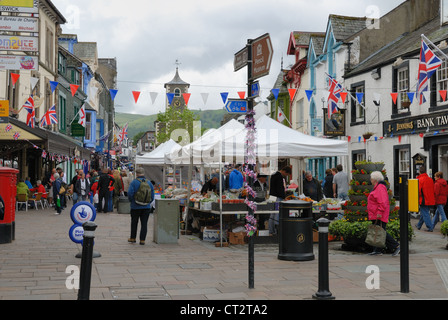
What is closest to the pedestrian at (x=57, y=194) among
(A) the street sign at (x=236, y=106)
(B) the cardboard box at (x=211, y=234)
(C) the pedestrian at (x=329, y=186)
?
(B) the cardboard box at (x=211, y=234)

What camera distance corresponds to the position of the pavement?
24.2ft

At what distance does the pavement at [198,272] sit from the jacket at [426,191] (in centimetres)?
246

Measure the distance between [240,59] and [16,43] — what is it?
515cm

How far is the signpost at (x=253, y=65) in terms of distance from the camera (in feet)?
25.1

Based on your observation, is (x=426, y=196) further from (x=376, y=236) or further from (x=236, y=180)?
(x=376, y=236)

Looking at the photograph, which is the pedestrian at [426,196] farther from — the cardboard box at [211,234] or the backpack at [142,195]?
the backpack at [142,195]

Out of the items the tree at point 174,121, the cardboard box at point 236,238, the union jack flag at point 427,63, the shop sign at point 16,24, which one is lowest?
the cardboard box at point 236,238

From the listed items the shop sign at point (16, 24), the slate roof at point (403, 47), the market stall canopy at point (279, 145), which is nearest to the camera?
the shop sign at point (16, 24)

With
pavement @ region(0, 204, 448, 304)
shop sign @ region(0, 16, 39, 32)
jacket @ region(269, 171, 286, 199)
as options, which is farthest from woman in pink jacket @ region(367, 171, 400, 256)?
shop sign @ region(0, 16, 39, 32)

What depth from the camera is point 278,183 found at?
14000mm

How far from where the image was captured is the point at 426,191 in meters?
16.1

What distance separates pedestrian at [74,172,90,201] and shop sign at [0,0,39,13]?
1120 cm

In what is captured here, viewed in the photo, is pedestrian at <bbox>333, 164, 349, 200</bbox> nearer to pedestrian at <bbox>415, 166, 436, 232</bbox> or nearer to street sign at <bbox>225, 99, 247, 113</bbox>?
pedestrian at <bbox>415, 166, 436, 232</bbox>

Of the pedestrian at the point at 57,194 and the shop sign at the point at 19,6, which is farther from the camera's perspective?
the pedestrian at the point at 57,194
